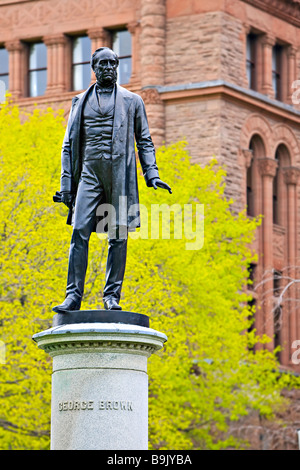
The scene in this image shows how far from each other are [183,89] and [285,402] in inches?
489

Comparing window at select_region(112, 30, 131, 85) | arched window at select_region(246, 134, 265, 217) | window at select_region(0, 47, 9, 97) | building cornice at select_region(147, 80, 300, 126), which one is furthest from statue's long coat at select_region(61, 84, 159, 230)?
window at select_region(0, 47, 9, 97)

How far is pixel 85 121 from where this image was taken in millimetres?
17406

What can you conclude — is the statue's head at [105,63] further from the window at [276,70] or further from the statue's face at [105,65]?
the window at [276,70]

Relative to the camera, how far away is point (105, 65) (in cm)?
1719

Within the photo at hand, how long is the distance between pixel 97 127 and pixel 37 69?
40204 mm

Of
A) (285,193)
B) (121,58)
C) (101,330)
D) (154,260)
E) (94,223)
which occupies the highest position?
(121,58)

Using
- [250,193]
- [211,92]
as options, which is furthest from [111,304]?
[250,193]

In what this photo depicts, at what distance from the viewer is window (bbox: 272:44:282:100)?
57.1 meters

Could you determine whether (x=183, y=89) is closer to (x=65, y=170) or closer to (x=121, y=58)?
(x=121, y=58)

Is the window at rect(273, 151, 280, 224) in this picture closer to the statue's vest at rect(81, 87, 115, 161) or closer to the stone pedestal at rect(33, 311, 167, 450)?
the statue's vest at rect(81, 87, 115, 161)

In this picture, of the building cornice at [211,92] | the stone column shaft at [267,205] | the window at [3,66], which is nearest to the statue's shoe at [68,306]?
the building cornice at [211,92]

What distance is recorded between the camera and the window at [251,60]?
5525 cm

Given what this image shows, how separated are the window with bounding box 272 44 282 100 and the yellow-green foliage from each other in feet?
40.0

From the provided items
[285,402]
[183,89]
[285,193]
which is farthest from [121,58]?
[285,402]
